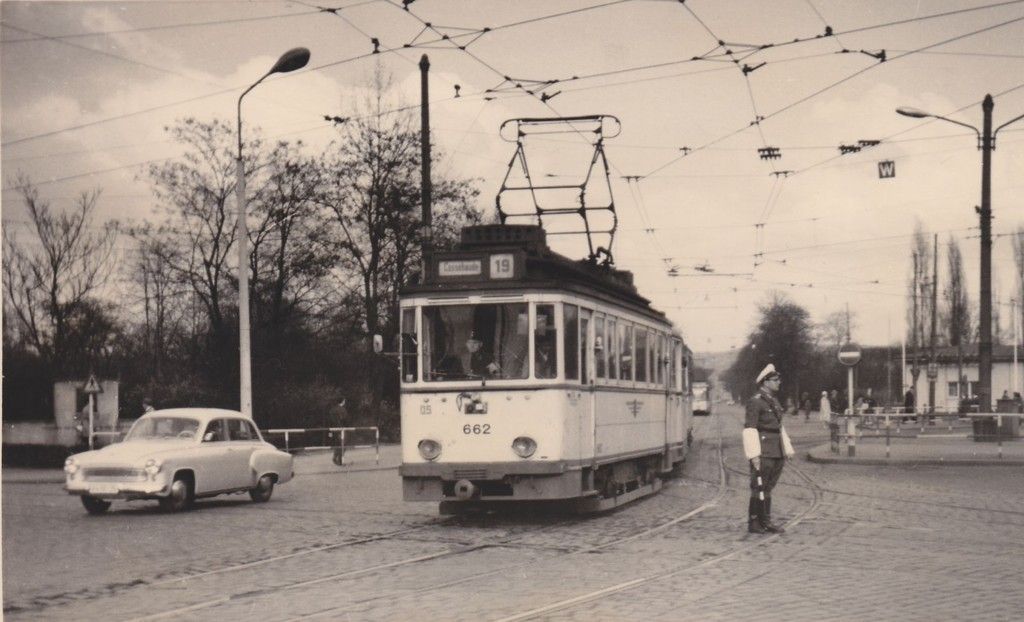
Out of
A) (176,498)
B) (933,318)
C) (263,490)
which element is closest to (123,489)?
(176,498)

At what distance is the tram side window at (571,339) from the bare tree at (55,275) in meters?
12.2

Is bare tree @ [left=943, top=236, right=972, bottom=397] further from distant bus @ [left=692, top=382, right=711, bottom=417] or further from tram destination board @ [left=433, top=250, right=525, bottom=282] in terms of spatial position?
tram destination board @ [left=433, top=250, right=525, bottom=282]

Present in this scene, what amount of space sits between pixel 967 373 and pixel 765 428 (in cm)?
6051

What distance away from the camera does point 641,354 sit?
19.3 m

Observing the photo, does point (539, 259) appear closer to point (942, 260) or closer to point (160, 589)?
point (160, 589)

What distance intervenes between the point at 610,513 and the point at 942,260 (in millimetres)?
42634

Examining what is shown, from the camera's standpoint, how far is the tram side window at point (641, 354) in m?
19.2

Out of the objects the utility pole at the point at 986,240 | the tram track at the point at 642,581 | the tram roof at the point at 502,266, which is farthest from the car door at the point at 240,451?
the utility pole at the point at 986,240

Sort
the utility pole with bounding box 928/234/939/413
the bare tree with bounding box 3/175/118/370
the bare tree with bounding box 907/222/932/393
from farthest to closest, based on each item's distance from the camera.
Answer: the bare tree with bounding box 907/222/932/393 → the utility pole with bounding box 928/234/939/413 → the bare tree with bounding box 3/175/118/370

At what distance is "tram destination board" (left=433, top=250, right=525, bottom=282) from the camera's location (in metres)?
15.4

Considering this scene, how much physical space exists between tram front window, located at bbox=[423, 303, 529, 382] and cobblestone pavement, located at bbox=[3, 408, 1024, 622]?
186 cm

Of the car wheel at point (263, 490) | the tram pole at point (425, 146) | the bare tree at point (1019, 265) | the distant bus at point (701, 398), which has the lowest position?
the distant bus at point (701, 398)

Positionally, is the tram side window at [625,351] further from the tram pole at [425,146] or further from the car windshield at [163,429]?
the tram pole at [425,146]

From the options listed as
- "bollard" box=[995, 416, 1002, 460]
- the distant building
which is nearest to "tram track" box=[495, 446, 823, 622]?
"bollard" box=[995, 416, 1002, 460]
